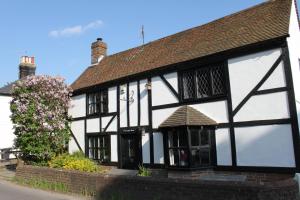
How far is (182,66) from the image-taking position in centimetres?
1434

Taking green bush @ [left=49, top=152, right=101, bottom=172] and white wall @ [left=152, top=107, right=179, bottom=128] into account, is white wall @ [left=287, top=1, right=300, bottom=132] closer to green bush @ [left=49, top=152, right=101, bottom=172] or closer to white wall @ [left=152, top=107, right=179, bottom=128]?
white wall @ [left=152, top=107, right=179, bottom=128]

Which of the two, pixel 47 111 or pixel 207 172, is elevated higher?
pixel 47 111

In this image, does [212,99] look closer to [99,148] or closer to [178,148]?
[178,148]

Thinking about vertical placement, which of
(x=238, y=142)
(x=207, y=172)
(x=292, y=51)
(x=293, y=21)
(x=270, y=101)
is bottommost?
(x=207, y=172)

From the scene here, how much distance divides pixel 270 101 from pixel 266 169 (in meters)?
2.40

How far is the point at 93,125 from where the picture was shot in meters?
18.9

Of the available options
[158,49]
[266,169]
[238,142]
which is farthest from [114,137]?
[266,169]

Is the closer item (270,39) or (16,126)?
(270,39)

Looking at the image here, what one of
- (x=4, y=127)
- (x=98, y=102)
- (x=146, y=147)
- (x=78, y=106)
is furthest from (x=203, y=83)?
(x=4, y=127)

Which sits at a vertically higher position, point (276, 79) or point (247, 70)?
point (247, 70)

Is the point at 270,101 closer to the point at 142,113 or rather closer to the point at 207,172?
the point at 207,172

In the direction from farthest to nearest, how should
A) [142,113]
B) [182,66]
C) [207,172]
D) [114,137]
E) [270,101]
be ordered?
1. [114,137]
2. [142,113]
3. [182,66]
4. [207,172]
5. [270,101]

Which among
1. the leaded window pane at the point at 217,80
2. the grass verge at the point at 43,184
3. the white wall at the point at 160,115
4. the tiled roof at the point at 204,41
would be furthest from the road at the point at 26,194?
the tiled roof at the point at 204,41

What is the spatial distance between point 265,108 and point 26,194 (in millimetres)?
9185
